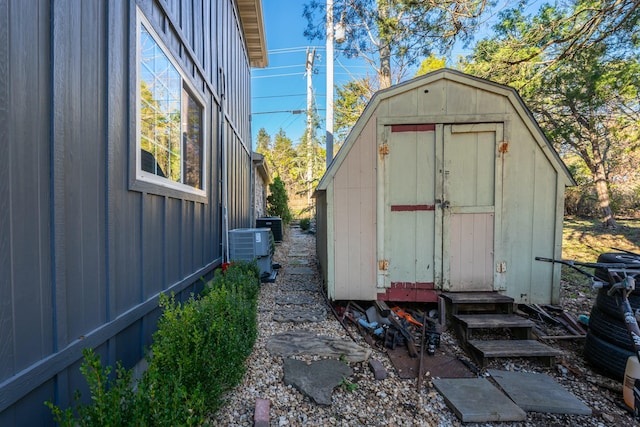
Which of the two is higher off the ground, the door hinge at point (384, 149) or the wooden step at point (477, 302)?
the door hinge at point (384, 149)

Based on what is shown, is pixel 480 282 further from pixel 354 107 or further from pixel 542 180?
pixel 354 107

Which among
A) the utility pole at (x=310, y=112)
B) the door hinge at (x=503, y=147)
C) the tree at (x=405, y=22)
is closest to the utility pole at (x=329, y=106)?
the tree at (x=405, y=22)

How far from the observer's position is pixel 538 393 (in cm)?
213

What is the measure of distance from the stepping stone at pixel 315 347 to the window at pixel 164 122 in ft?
5.95

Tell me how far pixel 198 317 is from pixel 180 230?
4.53 feet

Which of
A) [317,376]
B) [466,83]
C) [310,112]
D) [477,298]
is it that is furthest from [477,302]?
[310,112]

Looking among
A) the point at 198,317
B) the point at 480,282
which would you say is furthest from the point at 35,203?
the point at 480,282

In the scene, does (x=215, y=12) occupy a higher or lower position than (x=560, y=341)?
higher

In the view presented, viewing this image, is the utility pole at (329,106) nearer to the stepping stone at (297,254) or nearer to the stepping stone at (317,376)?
the stepping stone at (297,254)

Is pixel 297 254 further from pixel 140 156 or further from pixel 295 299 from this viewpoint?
pixel 140 156

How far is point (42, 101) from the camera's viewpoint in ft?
4.26

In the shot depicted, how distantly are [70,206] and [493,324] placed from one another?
11.5 ft

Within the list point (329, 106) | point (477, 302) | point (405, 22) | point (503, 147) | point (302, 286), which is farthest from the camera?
point (329, 106)

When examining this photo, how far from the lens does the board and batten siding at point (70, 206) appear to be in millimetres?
1169
